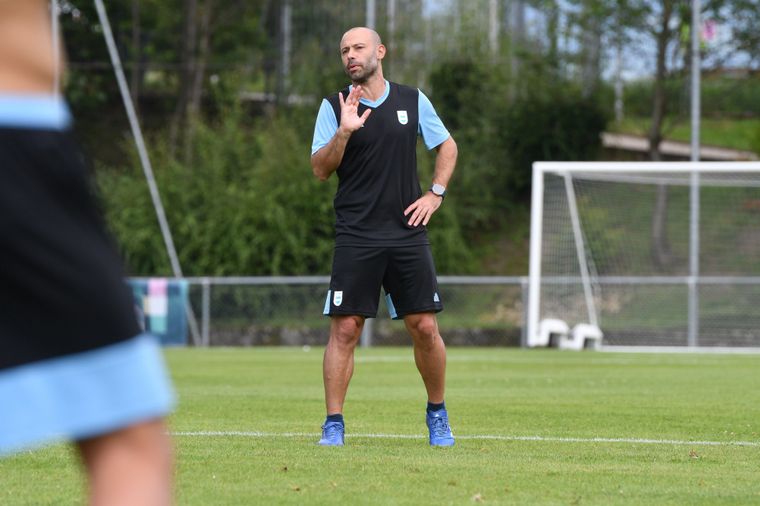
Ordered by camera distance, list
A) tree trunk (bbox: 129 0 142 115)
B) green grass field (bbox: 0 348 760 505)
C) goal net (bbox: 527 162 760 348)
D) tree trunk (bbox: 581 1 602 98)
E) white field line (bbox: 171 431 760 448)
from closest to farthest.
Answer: green grass field (bbox: 0 348 760 505) → white field line (bbox: 171 431 760 448) → goal net (bbox: 527 162 760 348) → tree trunk (bbox: 581 1 602 98) → tree trunk (bbox: 129 0 142 115)

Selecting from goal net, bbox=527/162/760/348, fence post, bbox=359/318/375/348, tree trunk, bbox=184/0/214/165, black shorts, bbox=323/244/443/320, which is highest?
tree trunk, bbox=184/0/214/165

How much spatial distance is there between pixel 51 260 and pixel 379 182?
15.6 feet

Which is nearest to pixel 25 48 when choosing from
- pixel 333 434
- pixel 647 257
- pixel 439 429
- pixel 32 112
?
pixel 32 112

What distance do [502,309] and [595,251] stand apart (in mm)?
1856

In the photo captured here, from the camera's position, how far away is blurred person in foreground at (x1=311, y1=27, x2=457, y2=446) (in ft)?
23.7

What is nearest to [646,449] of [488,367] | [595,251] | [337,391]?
[337,391]

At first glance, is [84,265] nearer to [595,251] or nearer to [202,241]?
[595,251]

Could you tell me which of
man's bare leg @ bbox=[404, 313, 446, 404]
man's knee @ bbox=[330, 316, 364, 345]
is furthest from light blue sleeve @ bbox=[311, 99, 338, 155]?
man's bare leg @ bbox=[404, 313, 446, 404]

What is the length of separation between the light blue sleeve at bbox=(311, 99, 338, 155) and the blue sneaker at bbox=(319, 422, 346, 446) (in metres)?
1.38

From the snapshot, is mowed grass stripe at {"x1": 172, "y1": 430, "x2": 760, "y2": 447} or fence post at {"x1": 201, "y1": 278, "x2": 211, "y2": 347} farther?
fence post at {"x1": 201, "y1": 278, "x2": 211, "y2": 347}

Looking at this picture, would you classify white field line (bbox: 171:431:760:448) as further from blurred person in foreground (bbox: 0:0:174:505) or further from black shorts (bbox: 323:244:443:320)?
blurred person in foreground (bbox: 0:0:174:505)

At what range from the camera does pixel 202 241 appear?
91.5 feet

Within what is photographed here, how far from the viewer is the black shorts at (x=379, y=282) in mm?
7215

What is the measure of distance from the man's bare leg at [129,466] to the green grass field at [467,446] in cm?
258
